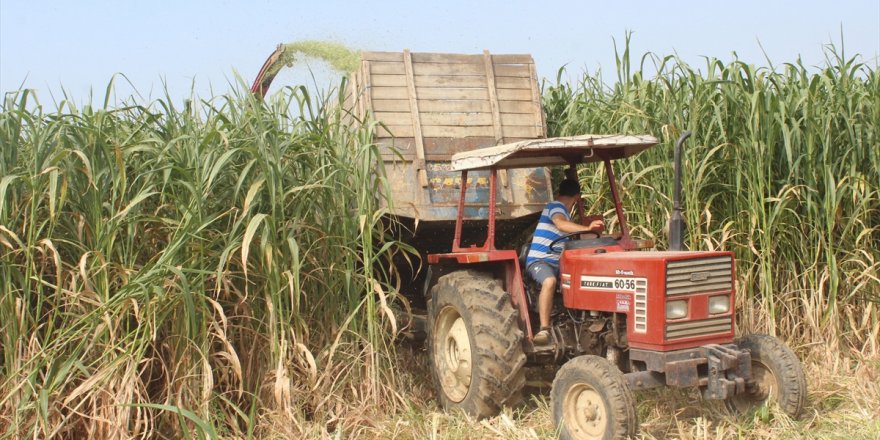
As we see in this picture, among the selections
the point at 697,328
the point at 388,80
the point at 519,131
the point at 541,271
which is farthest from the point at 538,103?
the point at 697,328

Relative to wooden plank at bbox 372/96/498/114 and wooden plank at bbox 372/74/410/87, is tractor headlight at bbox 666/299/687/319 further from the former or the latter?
wooden plank at bbox 372/74/410/87

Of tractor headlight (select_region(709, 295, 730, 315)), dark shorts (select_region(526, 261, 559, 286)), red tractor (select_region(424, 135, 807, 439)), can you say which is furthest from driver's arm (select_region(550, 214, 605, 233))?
tractor headlight (select_region(709, 295, 730, 315))

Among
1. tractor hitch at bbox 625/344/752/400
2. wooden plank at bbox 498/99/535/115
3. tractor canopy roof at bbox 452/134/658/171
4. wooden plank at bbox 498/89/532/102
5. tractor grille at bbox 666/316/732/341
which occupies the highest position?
wooden plank at bbox 498/89/532/102

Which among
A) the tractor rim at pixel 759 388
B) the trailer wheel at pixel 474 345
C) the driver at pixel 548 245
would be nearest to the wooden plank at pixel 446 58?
the driver at pixel 548 245

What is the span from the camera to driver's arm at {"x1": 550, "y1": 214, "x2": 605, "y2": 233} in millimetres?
5383

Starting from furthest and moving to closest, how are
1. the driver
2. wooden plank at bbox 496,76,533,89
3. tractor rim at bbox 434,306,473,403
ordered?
wooden plank at bbox 496,76,533,89
tractor rim at bbox 434,306,473,403
the driver

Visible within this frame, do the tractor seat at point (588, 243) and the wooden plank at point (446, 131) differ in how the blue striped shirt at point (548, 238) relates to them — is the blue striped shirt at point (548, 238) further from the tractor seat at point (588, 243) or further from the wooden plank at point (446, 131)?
the wooden plank at point (446, 131)

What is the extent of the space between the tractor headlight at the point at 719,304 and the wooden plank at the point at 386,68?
309cm

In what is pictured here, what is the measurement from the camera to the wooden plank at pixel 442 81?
6859 millimetres

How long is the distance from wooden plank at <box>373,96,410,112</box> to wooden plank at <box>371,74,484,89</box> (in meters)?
0.14

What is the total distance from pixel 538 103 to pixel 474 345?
2.57m

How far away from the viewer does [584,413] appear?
4.76 metres

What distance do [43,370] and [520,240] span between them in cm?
345

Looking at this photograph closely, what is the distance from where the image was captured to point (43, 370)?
4871 millimetres
